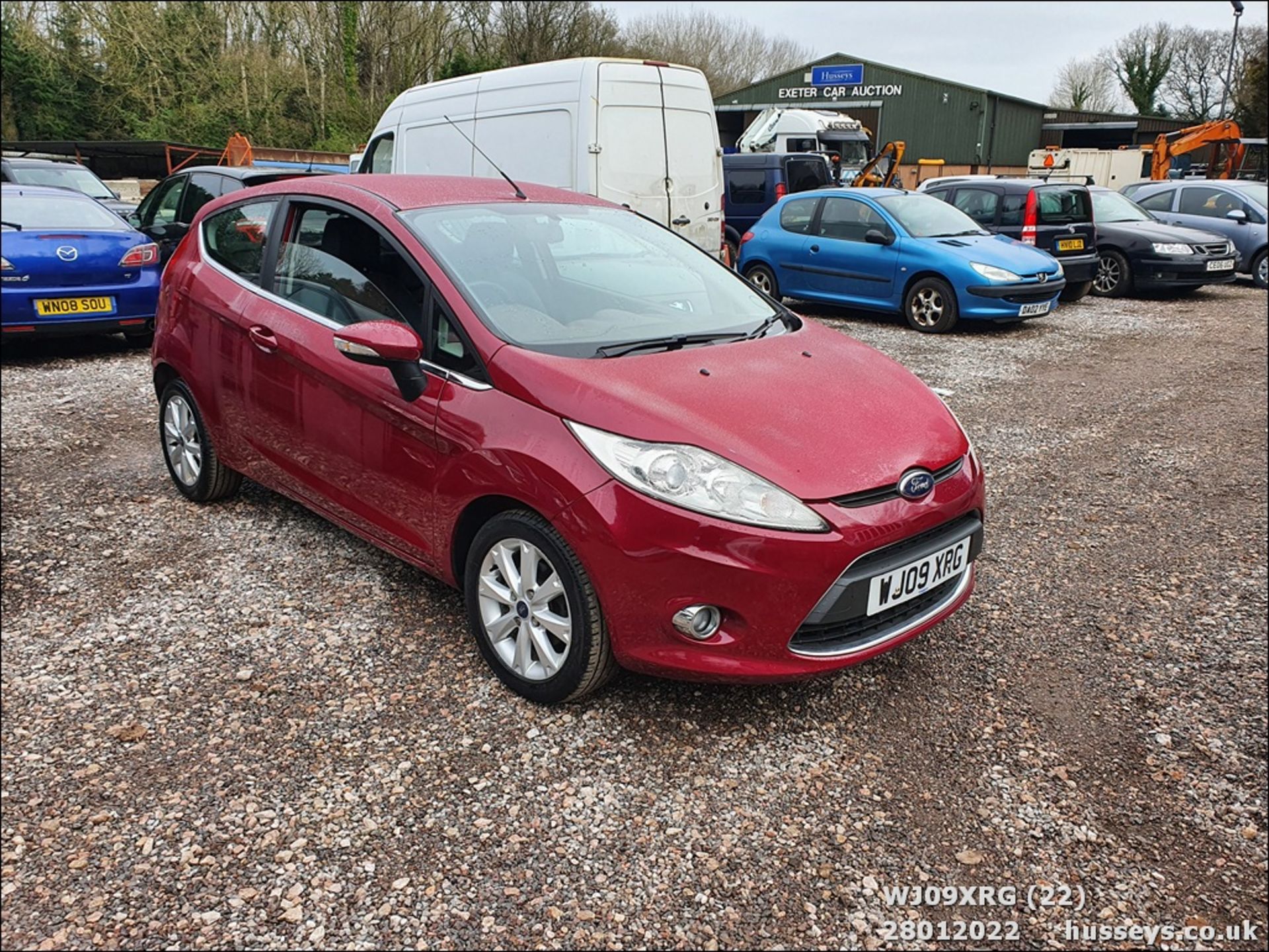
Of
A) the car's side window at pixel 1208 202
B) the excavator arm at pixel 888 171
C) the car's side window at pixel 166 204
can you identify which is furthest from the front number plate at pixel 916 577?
the excavator arm at pixel 888 171

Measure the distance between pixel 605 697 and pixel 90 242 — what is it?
6999mm

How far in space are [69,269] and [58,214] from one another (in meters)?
0.87

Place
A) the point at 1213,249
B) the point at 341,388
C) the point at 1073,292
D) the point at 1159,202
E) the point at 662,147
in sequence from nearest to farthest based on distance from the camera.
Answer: the point at 341,388 < the point at 662,147 < the point at 1073,292 < the point at 1213,249 < the point at 1159,202

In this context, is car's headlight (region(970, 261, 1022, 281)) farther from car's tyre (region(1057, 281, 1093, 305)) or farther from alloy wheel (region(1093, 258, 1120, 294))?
alloy wheel (region(1093, 258, 1120, 294))

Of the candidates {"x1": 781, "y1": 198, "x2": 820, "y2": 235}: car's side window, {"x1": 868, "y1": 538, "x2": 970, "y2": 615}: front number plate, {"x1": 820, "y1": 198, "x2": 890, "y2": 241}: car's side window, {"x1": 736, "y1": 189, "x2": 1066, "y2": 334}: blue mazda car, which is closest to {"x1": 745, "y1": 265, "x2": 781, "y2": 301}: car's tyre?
{"x1": 736, "y1": 189, "x2": 1066, "y2": 334}: blue mazda car

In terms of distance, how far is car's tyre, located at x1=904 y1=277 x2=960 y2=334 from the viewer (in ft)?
33.1

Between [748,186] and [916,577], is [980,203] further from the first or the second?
[916,577]

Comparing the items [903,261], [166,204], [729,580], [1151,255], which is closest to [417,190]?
[729,580]

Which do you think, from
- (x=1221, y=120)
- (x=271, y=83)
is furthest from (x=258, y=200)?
(x=271, y=83)

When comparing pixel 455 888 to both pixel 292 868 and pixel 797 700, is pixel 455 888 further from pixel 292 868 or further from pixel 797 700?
pixel 797 700

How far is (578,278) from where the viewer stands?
3584 millimetres

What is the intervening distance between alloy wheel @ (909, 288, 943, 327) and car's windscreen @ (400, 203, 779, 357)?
22.0ft

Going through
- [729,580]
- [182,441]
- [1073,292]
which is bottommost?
[182,441]

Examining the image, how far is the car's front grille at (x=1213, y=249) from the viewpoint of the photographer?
516 inches
